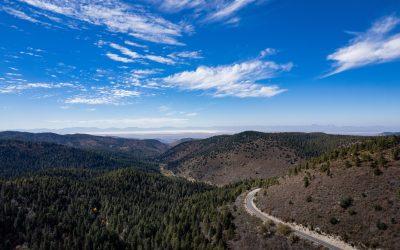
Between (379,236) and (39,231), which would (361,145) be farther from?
(39,231)

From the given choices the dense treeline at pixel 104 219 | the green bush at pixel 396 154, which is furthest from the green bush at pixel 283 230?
the green bush at pixel 396 154

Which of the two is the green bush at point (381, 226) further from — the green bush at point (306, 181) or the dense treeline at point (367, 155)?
the green bush at point (306, 181)

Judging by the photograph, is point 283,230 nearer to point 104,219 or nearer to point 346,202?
point 346,202

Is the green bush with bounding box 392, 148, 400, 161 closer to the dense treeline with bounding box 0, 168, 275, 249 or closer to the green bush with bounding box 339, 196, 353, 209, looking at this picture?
the green bush with bounding box 339, 196, 353, 209

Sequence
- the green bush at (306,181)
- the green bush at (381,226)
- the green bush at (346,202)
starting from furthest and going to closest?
1. the green bush at (306,181)
2. the green bush at (346,202)
3. the green bush at (381,226)

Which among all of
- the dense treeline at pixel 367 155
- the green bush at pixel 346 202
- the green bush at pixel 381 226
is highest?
the dense treeline at pixel 367 155

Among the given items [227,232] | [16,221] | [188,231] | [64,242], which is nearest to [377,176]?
[227,232]
